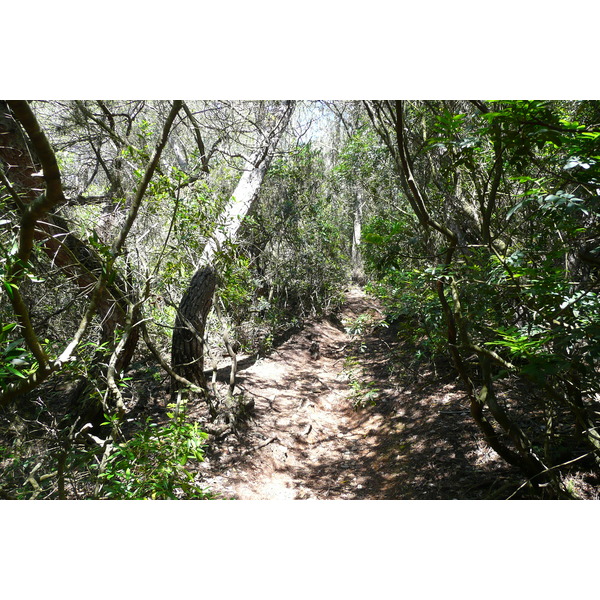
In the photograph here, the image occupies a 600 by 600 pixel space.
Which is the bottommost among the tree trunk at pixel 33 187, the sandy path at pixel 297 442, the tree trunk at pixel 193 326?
the sandy path at pixel 297 442

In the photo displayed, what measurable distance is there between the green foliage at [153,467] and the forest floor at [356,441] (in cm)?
44

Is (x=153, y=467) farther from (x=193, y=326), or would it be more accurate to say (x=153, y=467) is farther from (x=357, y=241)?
(x=357, y=241)

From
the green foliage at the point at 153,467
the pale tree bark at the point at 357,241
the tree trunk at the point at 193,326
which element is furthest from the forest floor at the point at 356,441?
the pale tree bark at the point at 357,241

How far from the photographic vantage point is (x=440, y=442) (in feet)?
9.67

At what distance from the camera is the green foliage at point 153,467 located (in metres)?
1.76

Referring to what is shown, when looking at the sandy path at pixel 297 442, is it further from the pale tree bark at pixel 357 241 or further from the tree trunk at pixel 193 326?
the pale tree bark at pixel 357 241

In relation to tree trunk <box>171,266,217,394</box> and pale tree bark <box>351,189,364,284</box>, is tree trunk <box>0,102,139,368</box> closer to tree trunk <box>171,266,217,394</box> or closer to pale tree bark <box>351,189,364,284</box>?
tree trunk <box>171,266,217,394</box>

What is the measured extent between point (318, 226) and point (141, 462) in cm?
546

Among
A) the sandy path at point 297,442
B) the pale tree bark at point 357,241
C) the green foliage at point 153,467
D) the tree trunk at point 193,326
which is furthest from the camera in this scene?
the pale tree bark at point 357,241

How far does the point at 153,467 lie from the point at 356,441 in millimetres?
2108

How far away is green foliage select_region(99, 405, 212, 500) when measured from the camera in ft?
5.79

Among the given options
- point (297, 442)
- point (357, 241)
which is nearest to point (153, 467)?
point (297, 442)

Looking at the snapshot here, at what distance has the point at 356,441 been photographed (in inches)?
139

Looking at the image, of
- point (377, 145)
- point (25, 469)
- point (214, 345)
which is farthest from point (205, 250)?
point (377, 145)
